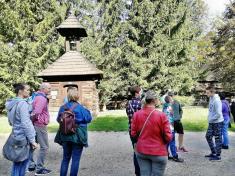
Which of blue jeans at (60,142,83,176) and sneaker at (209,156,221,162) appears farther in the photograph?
sneaker at (209,156,221,162)

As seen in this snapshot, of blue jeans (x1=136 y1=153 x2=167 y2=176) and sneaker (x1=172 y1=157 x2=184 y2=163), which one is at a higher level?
blue jeans (x1=136 y1=153 x2=167 y2=176)

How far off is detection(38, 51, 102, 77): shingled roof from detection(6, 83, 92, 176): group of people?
56.4 ft

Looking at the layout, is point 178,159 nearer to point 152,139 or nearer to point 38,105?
point 38,105

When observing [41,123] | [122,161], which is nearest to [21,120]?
[41,123]

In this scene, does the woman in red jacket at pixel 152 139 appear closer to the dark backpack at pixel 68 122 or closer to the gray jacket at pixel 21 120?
the dark backpack at pixel 68 122

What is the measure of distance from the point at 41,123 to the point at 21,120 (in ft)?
5.90

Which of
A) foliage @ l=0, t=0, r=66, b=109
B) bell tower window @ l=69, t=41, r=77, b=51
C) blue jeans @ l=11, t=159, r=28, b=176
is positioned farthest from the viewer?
foliage @ l=0, t=0, r=66, b=109

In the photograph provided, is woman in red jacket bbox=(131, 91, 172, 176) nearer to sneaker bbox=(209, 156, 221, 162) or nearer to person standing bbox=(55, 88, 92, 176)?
person standing bbox=(55, 88, 92, 176)

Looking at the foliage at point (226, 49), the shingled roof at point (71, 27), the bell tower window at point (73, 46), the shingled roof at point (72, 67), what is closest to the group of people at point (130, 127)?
the shingled roof at point (72, 67)

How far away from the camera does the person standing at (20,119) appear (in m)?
6.36

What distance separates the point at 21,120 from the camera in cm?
636

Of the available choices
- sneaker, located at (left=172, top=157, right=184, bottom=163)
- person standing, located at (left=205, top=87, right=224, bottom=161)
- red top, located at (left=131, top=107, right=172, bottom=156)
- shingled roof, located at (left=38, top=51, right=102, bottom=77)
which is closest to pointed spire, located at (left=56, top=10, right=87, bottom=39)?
shingled roof, located at (left=38, top=51, right=102, bottom=77)

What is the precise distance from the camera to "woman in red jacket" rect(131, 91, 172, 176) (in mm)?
5461

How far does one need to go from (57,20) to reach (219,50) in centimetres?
1851
